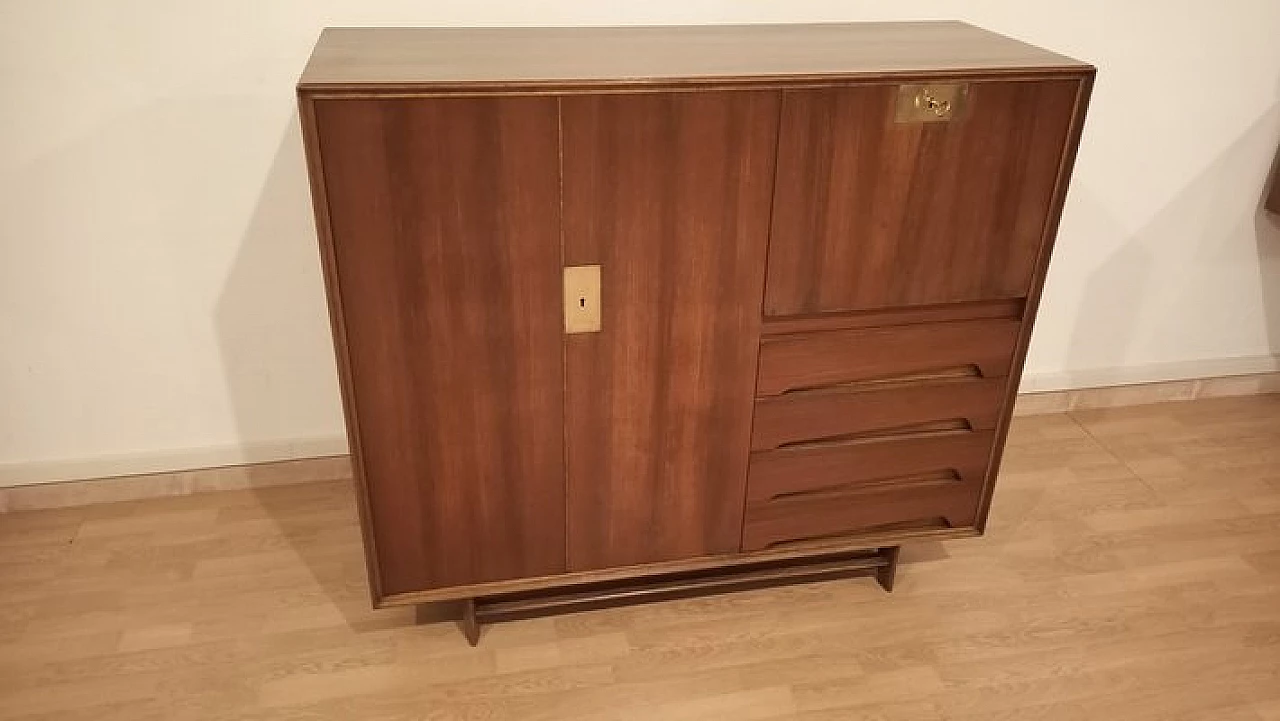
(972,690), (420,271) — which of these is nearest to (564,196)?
(420,271)

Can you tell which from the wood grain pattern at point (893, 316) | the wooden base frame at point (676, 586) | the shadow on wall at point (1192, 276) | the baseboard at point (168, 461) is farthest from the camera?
the shadow on wall at point (1192, 276)

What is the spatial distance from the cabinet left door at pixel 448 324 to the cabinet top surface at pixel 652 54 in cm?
9

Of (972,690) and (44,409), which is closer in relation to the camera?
(972,690)

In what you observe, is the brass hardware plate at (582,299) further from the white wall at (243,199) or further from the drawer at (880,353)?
the white wall at (243,199)

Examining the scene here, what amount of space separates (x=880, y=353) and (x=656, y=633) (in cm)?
70

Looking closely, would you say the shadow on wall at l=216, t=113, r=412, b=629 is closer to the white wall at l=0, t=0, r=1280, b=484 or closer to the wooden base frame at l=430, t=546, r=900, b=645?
the white wall at l=0, t=0, r=1280, b=484

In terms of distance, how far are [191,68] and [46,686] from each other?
1.17 metres

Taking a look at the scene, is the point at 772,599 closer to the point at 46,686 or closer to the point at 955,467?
the point at 955,467

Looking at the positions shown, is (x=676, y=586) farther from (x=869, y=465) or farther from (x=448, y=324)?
(x=448, y=324)

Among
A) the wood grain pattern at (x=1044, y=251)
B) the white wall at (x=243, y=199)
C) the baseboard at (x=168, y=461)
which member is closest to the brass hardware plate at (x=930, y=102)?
the wood grain pattern at (x=1044, y=251)

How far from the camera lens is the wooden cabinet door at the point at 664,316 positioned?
1.38 m

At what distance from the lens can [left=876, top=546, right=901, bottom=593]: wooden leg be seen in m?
1.94

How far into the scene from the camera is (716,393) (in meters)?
1.61

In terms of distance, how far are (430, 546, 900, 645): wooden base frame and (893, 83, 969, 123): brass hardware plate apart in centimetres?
92
